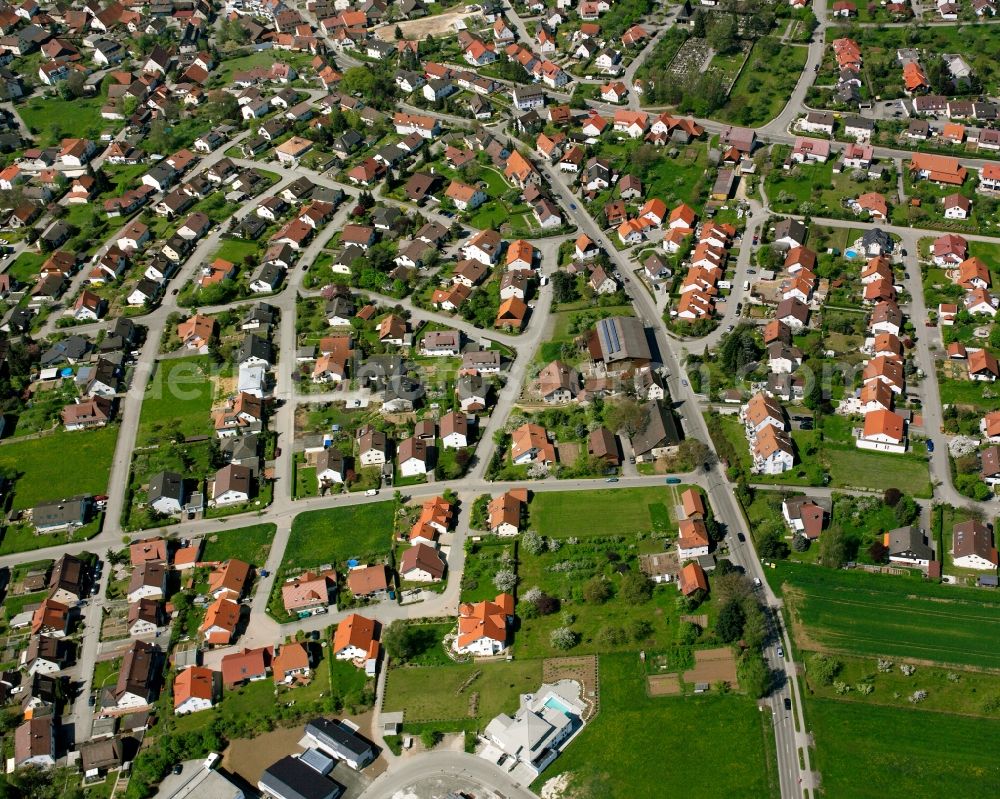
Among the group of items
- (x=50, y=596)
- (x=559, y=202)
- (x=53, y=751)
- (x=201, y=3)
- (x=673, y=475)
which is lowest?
(x=53, y=751)

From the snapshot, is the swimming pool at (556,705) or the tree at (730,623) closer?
the swimming pool at (556,705)

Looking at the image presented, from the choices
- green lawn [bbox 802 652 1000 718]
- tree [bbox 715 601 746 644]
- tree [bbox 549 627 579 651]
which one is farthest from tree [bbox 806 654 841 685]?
tree [bbox 549 627 579 651]

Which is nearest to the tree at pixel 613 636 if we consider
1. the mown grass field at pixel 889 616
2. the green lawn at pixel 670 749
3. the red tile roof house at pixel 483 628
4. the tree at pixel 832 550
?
the green lawn at pixel 670 749

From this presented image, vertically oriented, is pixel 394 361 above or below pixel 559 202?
below

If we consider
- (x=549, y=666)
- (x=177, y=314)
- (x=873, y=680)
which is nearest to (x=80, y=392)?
(x=177, y=314)

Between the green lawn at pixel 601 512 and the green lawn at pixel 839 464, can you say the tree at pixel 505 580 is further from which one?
the green lawn at pixel 839 464

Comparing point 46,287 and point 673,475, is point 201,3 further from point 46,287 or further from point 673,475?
point 673,475

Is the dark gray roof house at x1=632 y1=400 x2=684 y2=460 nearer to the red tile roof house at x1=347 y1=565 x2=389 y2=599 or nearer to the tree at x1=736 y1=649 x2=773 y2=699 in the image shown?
the tree at x1=736 y1=649 x2=773 y2=699
